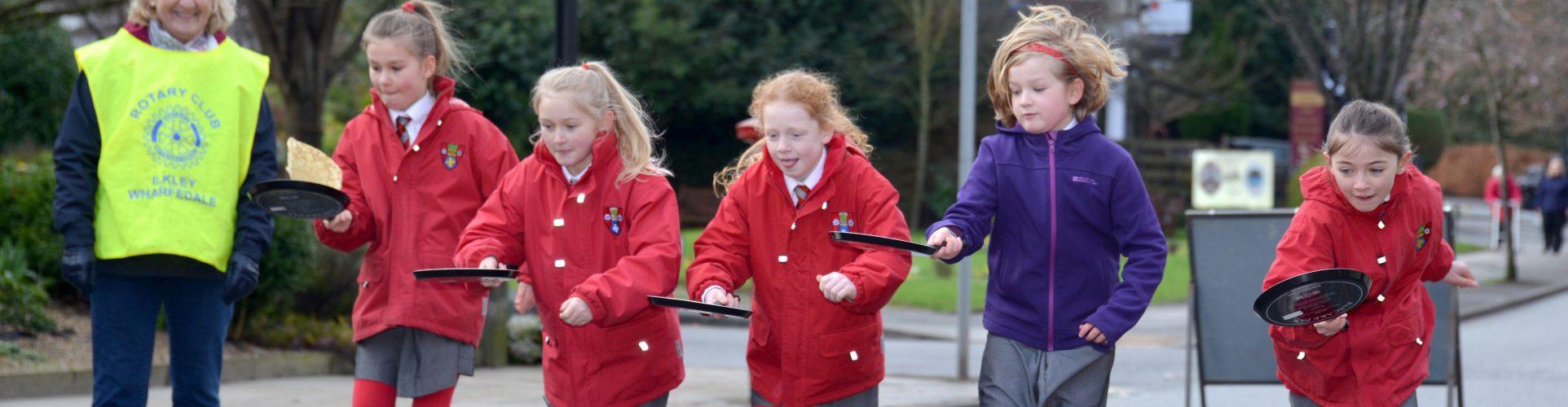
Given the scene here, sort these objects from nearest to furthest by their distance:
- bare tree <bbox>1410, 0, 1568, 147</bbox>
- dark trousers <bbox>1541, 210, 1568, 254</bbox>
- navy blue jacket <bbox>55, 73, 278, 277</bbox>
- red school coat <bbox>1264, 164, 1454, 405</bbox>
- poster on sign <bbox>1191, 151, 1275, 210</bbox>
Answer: navy blue jacket <bbox>55, 73, 278, 277</bbox> < red school coat <bbox>1264, 164, 1454, 405</bbox> < poster on sign <bbox>1191, 151, 1275, 210</bbox> < dark trousers <bbox>1541, 210, 1568, 254</bbox> < bare tree <bbox>1410, 0, 1568, 147</bbox>

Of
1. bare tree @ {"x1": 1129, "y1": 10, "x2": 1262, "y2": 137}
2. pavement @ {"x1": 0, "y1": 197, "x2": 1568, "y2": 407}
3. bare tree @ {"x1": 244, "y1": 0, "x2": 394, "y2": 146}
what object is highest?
bare tree @ {"x1": 1129, "y1": 10, "x2": 1262, "y2": 137}

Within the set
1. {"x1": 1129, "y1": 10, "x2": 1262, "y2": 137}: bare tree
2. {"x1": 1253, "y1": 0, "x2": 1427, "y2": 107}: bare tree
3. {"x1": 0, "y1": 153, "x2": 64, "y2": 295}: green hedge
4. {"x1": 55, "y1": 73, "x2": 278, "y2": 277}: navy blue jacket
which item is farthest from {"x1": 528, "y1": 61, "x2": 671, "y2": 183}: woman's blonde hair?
{"x1": 1129, "y1": 10, "x2": 1262, "y2": 137}: bare tree

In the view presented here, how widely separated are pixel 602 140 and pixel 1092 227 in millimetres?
1428

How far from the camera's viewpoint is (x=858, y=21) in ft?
96.9

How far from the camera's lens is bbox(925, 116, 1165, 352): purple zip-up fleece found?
168 inches

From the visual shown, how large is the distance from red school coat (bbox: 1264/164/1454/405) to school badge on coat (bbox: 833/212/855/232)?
1285 millimetres

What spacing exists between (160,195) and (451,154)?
86cm

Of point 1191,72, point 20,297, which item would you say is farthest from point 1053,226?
point 1191,72

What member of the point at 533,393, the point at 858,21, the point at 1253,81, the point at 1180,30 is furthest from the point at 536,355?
the point at 1253,81

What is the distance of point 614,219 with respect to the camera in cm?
430

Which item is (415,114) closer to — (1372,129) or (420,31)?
(420,31)

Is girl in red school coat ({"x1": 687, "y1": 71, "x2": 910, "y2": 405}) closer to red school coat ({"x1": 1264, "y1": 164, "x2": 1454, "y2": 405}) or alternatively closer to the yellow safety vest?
red school coat ({"x1": 1264, "y1": 164, "x2": 1454, "y2": 405})

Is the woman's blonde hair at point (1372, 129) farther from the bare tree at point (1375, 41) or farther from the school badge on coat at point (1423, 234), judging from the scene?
the bare tree at point (1375, 41)

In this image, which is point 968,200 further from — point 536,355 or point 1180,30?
point 1180,30
